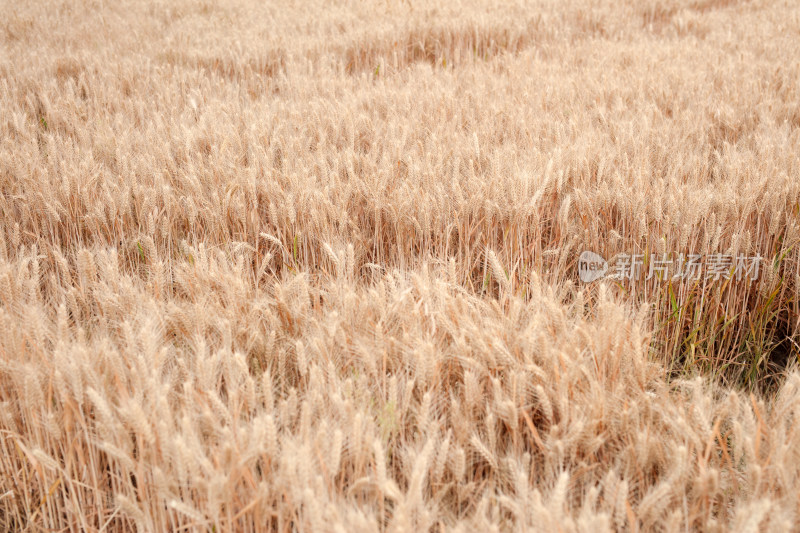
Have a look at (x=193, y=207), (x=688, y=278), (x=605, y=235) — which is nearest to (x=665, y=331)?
(x=688, y=278)

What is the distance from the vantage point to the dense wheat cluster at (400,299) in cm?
97

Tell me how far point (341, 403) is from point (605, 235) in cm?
137

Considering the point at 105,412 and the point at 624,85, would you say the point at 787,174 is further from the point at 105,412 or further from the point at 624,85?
the point at 105,412

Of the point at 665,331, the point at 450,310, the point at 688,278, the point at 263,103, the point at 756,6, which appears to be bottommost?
the point at 665,331

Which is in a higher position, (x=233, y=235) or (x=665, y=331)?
(x=233, y=235)

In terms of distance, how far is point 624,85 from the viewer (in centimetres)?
343

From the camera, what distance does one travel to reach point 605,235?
6.58 ft

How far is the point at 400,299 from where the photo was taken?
1331 millimetres

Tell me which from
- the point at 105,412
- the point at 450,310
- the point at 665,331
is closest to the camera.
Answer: the point at 105,412

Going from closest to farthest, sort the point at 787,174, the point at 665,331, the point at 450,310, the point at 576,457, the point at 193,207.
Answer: the point at 576,457
the point at 450,310
the point at 665,331
the point at 193,207
the point at 787,174

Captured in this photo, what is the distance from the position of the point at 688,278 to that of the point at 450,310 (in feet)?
3.09

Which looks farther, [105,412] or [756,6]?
[756,6]

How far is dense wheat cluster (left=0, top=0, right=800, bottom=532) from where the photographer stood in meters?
0.97

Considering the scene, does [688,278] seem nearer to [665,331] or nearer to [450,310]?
[665,331]
